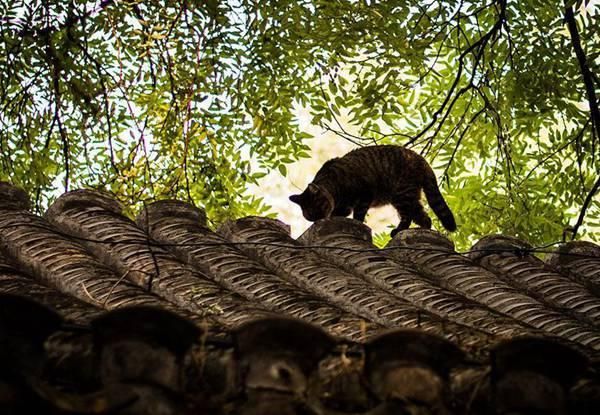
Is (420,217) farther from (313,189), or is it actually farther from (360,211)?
(313,189)

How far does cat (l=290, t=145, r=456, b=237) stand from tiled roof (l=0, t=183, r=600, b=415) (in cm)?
315

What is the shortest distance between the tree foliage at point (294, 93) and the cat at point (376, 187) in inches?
9.2

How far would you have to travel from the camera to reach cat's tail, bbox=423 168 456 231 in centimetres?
818

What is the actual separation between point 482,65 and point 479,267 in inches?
184

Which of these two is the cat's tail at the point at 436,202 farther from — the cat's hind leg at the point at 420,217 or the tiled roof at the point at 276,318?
the tiled roof at the point at 276,318

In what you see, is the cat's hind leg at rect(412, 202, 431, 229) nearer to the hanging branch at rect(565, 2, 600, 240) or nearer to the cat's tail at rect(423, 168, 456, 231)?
the cat's tail at rect(423, 168, 456, 231)

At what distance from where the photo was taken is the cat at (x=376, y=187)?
27.1 ft

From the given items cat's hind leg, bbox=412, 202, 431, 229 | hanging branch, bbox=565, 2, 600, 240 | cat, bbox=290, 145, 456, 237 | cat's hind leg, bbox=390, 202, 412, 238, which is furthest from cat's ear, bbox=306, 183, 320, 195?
hanging branch, bbox=565, 2, 600, 240

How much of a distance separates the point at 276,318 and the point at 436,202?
605 centimetres

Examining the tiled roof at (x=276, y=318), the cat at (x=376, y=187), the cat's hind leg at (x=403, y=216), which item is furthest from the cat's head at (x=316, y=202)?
the tiled roof at (x=276, y=318)

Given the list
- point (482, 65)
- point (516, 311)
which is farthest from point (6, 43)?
point (516, 311)

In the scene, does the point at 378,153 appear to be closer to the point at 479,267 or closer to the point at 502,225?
the point at 502,225

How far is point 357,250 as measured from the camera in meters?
4.57

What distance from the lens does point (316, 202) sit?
28.1 feet
